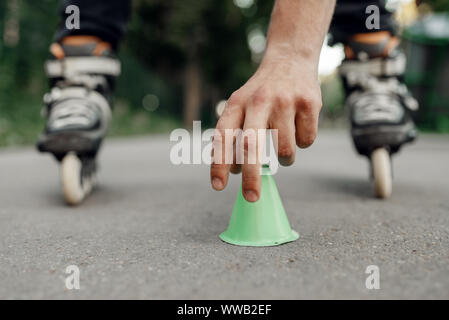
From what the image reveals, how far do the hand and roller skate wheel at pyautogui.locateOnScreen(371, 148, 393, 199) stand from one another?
65 centimetres

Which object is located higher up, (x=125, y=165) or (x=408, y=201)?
(x=125, y=165)

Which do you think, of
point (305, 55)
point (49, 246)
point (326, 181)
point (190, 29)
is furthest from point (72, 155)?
point (190, 29)

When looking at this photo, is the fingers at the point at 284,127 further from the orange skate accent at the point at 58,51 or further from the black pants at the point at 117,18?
the orange skate accent at the point at 58,51

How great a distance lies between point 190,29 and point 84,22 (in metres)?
10.1

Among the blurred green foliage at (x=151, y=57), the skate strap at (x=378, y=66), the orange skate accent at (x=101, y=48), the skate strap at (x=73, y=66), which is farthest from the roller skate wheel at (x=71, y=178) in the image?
the blurred green foliage at (x=151, y=57)

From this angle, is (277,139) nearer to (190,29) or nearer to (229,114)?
(229,114)

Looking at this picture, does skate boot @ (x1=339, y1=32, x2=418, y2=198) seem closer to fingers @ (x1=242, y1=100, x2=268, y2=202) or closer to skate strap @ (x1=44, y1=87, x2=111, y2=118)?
fingers @ (x1=242, y1=100, x2=268, y2=202)

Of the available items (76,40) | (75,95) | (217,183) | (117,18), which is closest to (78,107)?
(75,95)

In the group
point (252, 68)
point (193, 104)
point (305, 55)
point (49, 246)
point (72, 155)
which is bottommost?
point (49, 246)

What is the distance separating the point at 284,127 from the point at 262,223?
0.26 metres

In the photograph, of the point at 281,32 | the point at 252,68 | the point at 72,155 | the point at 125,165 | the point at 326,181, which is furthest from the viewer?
the point at 252,68

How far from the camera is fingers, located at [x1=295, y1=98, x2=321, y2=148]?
105 cm

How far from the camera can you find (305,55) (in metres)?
1.13

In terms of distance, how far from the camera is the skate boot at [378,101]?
1680 mm
